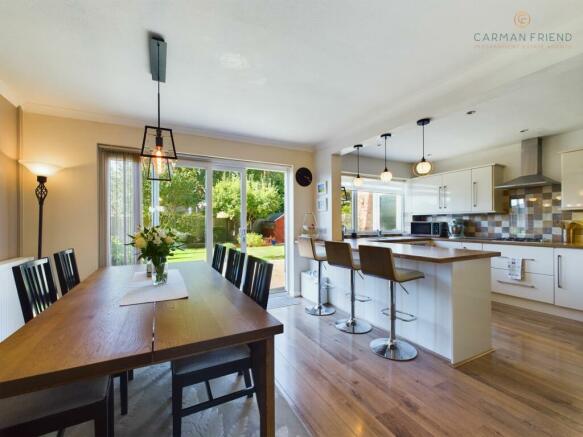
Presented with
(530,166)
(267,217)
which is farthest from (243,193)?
(530,166)

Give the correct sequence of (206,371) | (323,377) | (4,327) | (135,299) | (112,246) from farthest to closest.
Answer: (112,246) → (4,327) → (323,377) → (135,299) → (206,371)

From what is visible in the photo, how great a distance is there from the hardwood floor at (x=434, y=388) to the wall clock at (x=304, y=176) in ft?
7.90

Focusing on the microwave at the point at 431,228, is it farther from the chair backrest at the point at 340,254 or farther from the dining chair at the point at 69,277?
the dining chair at the point at 69,277

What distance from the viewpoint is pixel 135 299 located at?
1.58 metres

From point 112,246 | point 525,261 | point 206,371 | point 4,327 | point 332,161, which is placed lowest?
point 4,327

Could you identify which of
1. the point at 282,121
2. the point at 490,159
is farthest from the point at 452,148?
the point at 282,121

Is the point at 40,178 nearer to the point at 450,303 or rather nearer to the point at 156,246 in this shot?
the point at 156,246

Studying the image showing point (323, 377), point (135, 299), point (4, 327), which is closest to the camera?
point (135, 299)

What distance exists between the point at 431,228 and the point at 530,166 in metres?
1.78

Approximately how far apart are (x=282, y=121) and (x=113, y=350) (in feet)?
9.64

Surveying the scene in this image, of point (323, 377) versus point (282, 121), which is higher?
point (282, 121)

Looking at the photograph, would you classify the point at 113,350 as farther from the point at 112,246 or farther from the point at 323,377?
the point at 112,246

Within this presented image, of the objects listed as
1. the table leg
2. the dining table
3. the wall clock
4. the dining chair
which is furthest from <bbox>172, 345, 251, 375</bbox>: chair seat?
the wall clock

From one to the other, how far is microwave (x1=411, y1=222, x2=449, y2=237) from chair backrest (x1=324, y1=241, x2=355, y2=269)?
3.14m
